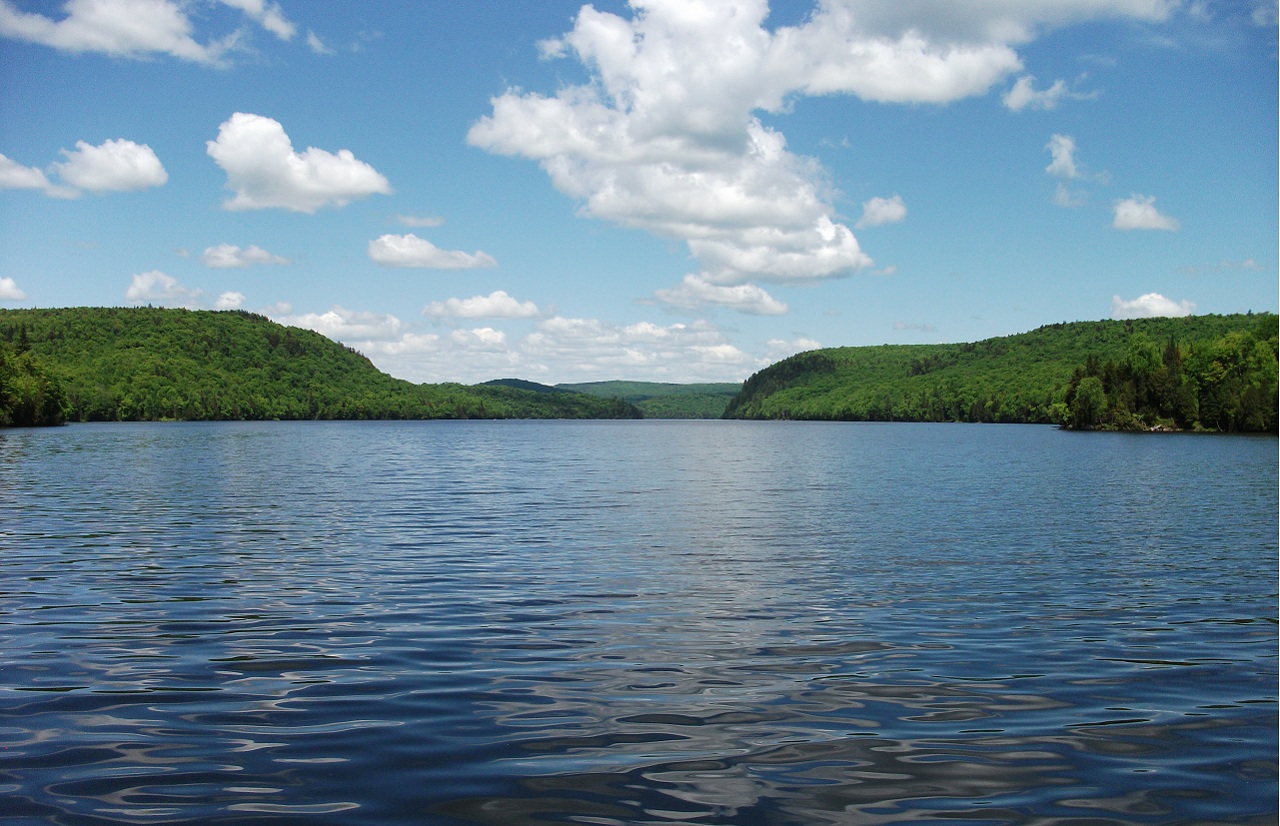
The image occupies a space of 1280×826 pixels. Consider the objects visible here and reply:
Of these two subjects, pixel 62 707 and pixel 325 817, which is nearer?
pixel 325 817

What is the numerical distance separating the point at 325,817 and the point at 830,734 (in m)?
5.82

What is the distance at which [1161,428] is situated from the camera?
17488 centimetres

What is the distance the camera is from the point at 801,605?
793 inches

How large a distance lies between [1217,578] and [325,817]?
22.7 metres

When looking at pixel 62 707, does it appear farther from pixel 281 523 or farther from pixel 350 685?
pixel 281 523

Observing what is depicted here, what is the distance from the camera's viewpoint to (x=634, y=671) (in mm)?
14648

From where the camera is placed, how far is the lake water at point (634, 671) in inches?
383

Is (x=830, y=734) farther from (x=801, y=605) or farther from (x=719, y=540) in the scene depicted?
(x=719, y=540)

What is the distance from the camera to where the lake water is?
9734mm

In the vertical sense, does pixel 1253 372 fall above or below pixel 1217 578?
above

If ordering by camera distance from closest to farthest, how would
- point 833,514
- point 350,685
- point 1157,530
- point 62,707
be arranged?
point 62,707 < point 350,685 < point 1157,530 < point 833,514

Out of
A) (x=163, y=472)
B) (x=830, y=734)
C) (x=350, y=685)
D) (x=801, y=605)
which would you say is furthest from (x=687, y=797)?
(x=163, y=472)

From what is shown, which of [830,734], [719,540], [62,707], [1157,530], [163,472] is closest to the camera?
[830,734]

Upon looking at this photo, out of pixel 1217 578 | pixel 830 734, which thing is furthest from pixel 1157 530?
pixel 830 734
